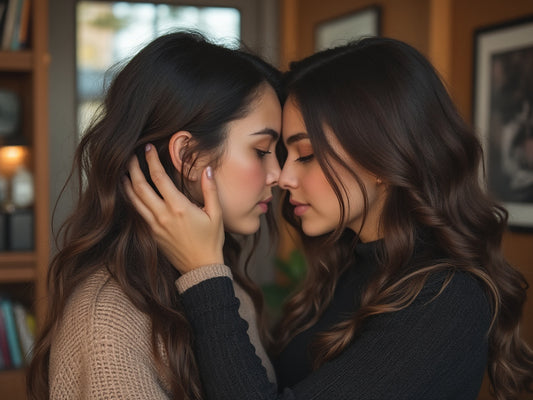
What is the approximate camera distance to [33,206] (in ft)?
9.77

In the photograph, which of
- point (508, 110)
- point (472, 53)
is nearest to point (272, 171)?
point (508, 110)

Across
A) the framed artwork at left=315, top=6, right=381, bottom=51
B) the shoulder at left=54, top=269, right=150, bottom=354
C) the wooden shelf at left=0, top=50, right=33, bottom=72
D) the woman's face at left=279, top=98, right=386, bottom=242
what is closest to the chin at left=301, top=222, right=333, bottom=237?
the woman's face at left=279, top=98, right=386, bottom=242

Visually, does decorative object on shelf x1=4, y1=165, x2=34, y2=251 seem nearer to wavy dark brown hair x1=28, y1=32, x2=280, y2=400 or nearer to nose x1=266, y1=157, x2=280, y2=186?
wavy dark brown hair x1=28, y1=32, x2=280, y2=400

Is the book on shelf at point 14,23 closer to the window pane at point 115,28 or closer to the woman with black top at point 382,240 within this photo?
the window pane at point 115,28

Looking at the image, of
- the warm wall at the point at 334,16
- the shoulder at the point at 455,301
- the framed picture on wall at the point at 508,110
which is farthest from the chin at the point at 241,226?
the warm wall at the point at 334,16

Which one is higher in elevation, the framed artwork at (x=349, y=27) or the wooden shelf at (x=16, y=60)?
the framed artwork at (x=349, y=27)

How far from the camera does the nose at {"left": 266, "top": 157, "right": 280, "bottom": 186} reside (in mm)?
1528

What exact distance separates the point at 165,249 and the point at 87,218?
0.65 feet

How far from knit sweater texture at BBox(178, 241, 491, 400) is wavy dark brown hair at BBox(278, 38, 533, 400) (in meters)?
0.05

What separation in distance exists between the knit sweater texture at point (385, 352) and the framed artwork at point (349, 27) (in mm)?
2109

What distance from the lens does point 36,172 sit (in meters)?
2.86

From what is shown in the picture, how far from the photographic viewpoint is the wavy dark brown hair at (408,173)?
134cm

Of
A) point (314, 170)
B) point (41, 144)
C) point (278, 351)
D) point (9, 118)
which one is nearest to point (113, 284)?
point (314, 170)

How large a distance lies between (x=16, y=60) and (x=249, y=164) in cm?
189
